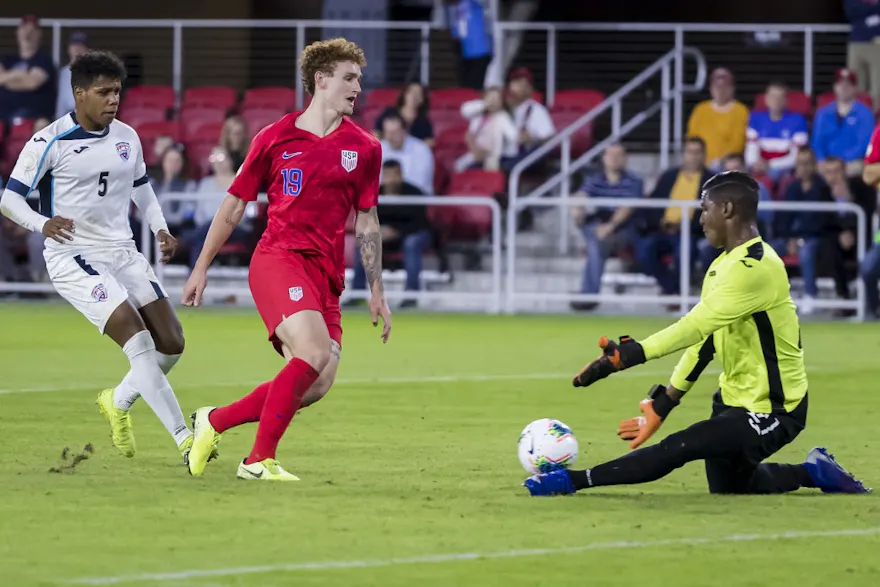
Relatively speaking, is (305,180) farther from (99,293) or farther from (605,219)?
(605,219)

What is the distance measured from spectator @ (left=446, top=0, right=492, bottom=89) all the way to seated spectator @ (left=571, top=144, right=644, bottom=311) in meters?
2.67

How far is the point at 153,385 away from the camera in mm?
9102

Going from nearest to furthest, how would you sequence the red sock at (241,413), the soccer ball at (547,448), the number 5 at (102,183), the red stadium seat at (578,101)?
the soccer ball at (547,448), the red sock at (241,413), the number 5 at (102,183), the red stadium seat at (578,101)

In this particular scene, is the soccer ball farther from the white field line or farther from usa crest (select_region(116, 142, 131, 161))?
usa crest (select_region(116, 142, 131, 161))

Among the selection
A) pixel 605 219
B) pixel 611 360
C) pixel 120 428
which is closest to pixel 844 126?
pixel 605 219

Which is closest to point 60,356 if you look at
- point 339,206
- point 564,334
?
point 564,334

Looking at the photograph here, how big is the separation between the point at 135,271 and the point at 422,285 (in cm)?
1151

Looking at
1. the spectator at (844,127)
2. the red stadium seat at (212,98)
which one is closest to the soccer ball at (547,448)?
the spectator at (844,127)

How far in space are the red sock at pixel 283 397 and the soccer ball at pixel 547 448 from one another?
3.46 feet

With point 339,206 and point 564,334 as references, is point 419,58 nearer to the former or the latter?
point 564,334

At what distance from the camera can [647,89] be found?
78.2ft

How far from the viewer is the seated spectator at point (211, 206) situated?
69.3ft

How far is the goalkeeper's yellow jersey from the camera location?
788 cm

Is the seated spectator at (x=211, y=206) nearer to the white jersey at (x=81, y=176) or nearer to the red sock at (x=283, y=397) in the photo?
the white jersey at (x=81, y=176)
